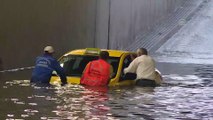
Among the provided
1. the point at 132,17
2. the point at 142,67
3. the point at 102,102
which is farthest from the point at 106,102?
the point at 132,17

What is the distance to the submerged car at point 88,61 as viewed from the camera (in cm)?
1419

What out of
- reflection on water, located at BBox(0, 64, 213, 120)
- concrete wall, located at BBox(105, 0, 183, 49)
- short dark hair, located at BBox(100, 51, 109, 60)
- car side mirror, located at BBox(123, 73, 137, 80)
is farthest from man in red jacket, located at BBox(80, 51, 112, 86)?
concrete wall, located at BBox(105, 0, 183, 49)

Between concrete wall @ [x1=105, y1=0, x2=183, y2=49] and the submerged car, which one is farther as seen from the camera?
concrete wall @ [x1=105, y1=0, x2=183, y2=49]

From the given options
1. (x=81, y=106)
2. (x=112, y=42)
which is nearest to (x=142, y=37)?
(x=112, y=42)

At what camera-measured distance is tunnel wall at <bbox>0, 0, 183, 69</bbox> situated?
2120 centimetres

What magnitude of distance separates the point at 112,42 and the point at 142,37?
19.1 ft

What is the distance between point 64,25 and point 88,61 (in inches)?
451

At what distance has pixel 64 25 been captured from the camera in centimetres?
2606

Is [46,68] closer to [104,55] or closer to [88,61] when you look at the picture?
[104,55]

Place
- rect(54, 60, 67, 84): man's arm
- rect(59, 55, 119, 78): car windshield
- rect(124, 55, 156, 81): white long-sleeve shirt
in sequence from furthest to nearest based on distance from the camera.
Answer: rect(59, 55, 119, 78): car windshield
rect(124, 55, 156, 81): white long-sleeve shirt
rect(54, 60, 67, 84): man's arm

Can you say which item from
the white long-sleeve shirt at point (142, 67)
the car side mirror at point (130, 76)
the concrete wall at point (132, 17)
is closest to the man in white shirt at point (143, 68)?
the white long-sleeve shirt at point (142, 67)

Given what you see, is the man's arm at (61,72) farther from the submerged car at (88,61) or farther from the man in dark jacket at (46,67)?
the submerged car at (88,61)

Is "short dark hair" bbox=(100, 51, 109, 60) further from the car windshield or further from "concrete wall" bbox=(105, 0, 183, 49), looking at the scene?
"concrete wall" bbox=(105, 0, 183, 49)

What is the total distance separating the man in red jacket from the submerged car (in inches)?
15.2
